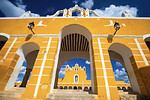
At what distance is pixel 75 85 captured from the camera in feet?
70.9

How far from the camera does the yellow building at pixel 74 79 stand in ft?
70.3

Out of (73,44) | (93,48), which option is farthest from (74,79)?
(93,48)

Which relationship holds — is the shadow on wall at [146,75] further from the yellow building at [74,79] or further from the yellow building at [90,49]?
the yellow building at [74,79]

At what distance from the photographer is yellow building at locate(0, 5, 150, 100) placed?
3.91 m

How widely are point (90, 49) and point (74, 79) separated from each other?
19.9 m

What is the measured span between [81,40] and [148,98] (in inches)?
256

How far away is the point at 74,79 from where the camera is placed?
75.8ft

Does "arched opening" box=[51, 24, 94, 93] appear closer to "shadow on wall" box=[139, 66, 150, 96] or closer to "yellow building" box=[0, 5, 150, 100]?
"yellow building" box=[0, 5, 150, 100]

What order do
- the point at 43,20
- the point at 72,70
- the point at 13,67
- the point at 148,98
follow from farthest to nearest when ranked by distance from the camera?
the point at 72,70, the point at 43,20, the point at 13,67, the point at 148,98

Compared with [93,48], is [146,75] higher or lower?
lower

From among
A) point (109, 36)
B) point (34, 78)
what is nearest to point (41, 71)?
point (34, 78)

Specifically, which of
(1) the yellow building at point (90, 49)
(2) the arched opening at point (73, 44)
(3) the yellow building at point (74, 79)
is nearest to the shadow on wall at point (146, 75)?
(1) the yellow building at point (90, 49)

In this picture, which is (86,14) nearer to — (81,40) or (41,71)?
(81,40)

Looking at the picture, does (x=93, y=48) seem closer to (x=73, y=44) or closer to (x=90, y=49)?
(x=90, y=49)
